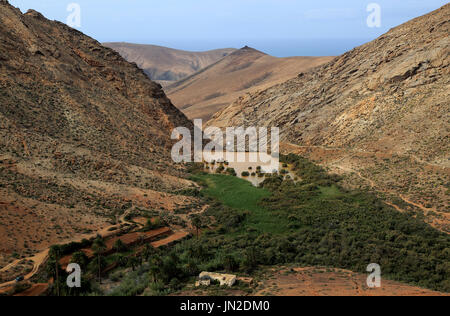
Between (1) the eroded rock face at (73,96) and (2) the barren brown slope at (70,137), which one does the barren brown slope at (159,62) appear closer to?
(1) the eroded rock face at (73,96)

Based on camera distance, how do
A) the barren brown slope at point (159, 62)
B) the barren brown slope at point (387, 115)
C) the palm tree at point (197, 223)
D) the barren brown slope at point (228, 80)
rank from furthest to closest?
the barren brown slope at point (159, 62)
the barren brown slope at point (228, 80)
the barren brown slope at point (387, 115)
the palm tree at point (197, 223)

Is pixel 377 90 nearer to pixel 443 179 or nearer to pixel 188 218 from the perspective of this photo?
pixel 443 179

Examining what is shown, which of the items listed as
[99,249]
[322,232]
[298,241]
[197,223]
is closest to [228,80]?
[197,223]

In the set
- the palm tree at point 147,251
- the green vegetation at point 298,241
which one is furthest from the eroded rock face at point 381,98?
the palm tree at point 147,251

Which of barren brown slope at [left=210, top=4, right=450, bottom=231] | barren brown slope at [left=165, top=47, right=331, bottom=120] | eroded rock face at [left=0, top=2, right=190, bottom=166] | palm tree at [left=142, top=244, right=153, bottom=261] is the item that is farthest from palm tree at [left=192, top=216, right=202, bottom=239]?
barren brown slope at [left=165, top=47, right=331, bottom=120]

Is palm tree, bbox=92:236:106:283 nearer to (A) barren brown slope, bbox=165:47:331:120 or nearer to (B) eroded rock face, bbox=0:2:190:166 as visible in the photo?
(B) eroded rock face, bbox=0:2:190:166

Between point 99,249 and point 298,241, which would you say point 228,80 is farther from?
point 99,249
